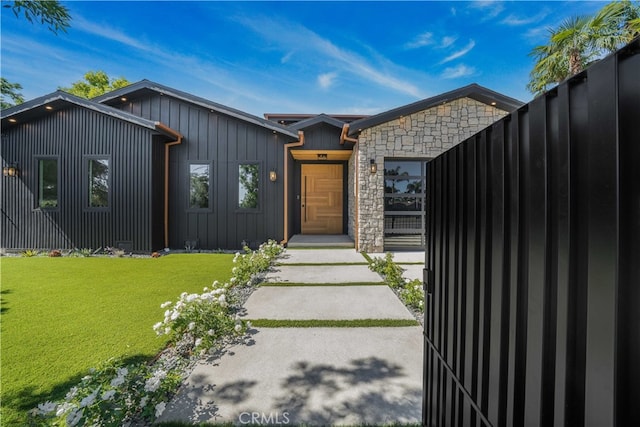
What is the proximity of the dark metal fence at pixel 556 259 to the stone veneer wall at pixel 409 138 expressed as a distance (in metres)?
6.16

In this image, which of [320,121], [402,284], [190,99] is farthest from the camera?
[320,121]

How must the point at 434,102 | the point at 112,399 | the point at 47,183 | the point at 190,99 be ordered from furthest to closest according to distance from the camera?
the point at 190,99 < the point at 47,183 < the point at 434,102 < the point at 112,399

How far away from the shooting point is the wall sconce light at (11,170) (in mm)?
7500

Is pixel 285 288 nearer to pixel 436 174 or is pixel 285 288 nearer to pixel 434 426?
pixel 434 426

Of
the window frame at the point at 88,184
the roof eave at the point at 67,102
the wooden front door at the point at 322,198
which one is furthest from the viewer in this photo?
the wooden front door at the point at 322,198

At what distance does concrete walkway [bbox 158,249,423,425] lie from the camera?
179 cm

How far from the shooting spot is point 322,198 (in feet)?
34.6

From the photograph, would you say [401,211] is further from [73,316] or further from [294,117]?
[294,117]

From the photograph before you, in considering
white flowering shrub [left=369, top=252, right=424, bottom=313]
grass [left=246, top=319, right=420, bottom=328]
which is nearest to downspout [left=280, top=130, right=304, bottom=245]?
white flowering shrub [left=369, top=252, right=424, bottom=313]

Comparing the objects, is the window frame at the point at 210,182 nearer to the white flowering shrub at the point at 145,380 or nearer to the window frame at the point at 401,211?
the window frame at the point at 401,211

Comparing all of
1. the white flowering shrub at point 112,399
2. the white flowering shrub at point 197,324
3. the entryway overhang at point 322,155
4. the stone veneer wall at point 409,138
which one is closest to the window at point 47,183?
the entryway overhang at point 322,155

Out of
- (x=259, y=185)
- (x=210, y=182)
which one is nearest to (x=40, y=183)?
(x=210, y=182)

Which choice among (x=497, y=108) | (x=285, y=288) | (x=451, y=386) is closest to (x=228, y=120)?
(x=285, y=288)

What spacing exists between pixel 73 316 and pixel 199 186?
5210mm
